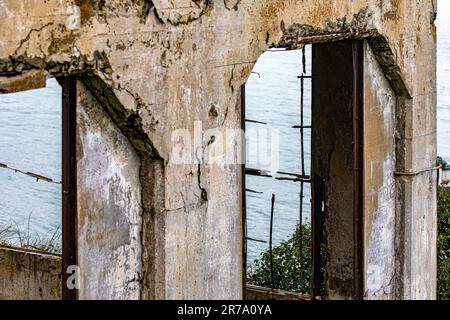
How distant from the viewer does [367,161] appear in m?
8.47

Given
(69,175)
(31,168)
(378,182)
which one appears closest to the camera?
(69,175)

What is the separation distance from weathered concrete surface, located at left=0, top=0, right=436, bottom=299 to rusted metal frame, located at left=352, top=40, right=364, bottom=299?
0.87 ft

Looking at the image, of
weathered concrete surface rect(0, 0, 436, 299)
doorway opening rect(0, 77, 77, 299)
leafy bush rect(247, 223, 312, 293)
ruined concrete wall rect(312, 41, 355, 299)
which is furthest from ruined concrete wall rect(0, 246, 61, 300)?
weathered concrete surface rect(0, 0, 436, 299)

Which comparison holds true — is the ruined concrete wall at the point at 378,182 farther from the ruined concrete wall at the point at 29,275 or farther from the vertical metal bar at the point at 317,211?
the ruined concrete wall at the point at 29,275

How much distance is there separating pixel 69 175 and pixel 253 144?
43.7 ft

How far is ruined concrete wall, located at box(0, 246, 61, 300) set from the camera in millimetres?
11281

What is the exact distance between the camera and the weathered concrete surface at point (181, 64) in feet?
19.4

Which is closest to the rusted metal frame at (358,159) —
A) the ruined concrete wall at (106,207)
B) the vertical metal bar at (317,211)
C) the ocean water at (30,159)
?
the vertical metal bar at (317,211)

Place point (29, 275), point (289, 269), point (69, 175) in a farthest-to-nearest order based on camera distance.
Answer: point (289, 269), point (29, 275), point (69, 175)

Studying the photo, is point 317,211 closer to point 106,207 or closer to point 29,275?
point 106,207

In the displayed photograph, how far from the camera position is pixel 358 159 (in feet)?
27.7

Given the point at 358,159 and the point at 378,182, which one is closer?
the point at 358,159

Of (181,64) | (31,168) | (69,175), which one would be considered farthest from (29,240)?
(69,175)

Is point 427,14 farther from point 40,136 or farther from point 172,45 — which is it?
point 40,136
